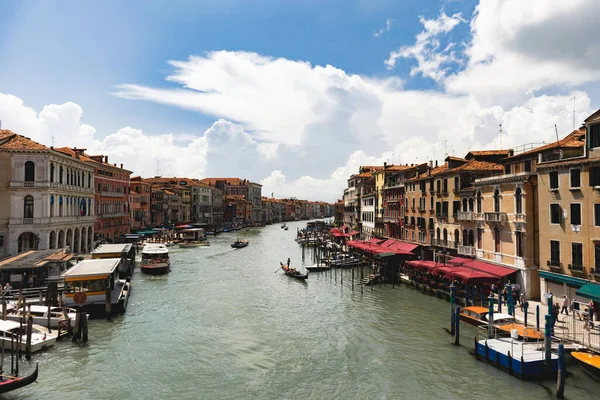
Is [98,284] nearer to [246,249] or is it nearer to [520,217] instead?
[520,217]

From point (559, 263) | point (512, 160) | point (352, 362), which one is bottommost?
point (352, 362)

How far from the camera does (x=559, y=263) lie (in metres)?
22.4

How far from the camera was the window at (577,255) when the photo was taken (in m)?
21.1

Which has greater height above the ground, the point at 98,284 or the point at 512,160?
the point at 512,160

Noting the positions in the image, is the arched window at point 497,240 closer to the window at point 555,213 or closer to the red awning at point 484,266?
the red awning at point 484,266

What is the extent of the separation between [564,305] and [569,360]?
5.43m

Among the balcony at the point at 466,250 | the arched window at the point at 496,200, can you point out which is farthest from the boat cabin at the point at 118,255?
the arched window at the point at 496,200

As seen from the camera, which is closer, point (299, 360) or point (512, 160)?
point (299, 360)

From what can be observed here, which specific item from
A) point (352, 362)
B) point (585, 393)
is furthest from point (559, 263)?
point (352, 362)

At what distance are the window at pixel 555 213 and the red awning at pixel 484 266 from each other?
4706mm

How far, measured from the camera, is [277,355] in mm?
19000

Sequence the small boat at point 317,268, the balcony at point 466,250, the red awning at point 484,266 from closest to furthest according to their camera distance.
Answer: the red awning at point 484,266
the balcony at point 466,250
the small boat at point 317,268

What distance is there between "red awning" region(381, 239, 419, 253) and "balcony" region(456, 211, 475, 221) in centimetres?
772

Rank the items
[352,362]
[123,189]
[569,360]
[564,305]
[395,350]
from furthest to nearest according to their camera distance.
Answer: [123,189] → [564,305] → [395,350] → [352,362] → [569,360]
